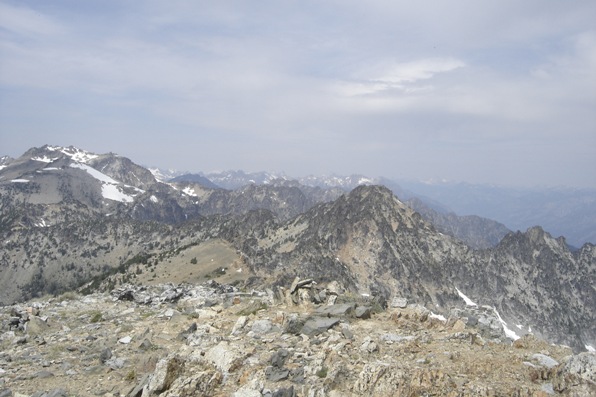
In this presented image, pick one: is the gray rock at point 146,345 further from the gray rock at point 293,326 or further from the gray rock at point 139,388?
the gray rock at point 293,326

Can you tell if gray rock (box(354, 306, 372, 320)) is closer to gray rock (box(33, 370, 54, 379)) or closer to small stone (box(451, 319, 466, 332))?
small stone (box(451, 319, 466, 332))

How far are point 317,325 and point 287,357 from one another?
360cm

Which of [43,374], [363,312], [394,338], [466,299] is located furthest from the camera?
[466,299]

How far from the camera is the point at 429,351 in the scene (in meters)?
16.1

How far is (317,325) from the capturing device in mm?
18828

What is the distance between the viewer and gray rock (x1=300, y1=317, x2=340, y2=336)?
60.2 feet

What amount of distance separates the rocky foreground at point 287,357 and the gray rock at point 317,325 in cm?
9

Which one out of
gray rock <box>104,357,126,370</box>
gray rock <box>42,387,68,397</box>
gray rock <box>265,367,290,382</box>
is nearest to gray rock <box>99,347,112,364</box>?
gray rock <box>104,357,126,370</box>

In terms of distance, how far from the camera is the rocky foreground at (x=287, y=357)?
13016 millimetres

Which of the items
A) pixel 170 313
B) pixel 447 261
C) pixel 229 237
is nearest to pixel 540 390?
pixel 170 313

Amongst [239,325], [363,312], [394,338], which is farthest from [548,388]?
[239,325]

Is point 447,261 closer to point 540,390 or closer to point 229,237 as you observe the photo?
point 229,237

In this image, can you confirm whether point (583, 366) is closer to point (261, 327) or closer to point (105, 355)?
point (261, 327)

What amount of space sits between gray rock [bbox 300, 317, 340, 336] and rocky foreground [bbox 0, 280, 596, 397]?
0.30 feet
